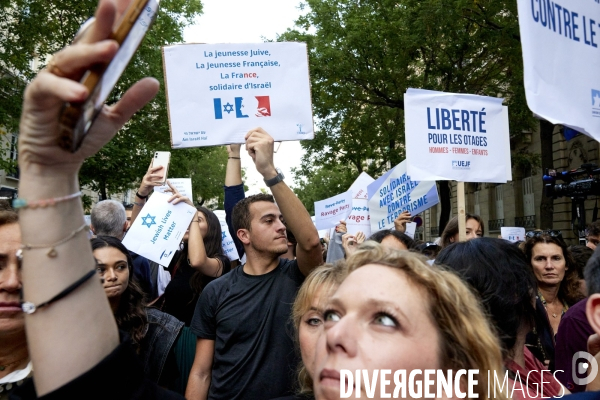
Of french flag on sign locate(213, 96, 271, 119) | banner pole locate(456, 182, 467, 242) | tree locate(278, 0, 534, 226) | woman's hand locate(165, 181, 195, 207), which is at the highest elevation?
tree locate(278, 0, 534, 226)

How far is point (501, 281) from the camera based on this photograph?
95.0 inches

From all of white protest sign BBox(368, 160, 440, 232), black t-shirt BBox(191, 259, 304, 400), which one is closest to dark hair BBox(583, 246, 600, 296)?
black t-shirt BBox(191, 259, 304, 400)

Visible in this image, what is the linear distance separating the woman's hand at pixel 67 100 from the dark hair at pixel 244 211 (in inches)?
103

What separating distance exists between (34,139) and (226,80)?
3364 mm

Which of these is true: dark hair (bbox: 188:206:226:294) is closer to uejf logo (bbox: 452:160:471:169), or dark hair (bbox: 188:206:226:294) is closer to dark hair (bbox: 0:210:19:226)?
uejf logo (bbox: 452:160:471:169)

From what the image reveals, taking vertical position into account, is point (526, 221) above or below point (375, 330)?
below

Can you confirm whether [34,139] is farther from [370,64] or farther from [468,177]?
[370,64]

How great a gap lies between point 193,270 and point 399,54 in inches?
522

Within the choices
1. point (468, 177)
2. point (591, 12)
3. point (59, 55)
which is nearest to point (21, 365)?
point (59, 55)

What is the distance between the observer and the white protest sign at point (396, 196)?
763 centimetres

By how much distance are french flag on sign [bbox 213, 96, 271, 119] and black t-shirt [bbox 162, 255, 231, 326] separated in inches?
51.2

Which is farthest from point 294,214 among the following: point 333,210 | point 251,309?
point 333,210

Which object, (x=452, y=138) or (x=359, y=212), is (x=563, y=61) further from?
(x=359, y=212)

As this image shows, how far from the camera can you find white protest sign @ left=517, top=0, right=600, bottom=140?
309 cm
